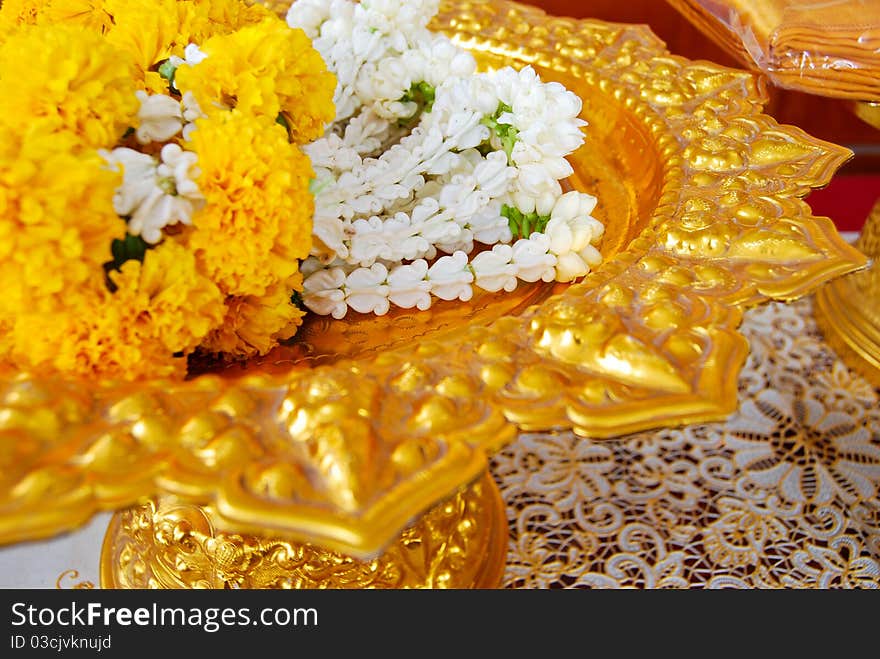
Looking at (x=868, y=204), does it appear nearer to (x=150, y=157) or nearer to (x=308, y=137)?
(x=308, y=137)

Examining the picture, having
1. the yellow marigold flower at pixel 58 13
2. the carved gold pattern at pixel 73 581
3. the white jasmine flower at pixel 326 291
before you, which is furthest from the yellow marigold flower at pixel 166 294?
the carved gold pattern at pixel 73 581

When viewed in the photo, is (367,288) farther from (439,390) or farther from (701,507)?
(701,507)

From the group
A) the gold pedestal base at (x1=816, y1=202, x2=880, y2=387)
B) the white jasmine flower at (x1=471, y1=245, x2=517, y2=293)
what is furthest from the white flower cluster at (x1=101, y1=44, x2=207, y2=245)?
the gold pedestal base at (x1=816, y1=202, x2=880, y2=387)

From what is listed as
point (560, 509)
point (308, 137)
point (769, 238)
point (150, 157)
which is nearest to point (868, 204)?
point (560, 509)

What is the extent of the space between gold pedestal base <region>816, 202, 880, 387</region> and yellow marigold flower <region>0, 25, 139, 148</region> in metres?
0.95

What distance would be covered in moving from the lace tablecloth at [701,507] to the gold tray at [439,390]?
29 centimetres

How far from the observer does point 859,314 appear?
43.8 inches

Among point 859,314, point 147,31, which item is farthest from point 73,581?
point 859,314

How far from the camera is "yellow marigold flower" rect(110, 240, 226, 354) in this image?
0.46 m

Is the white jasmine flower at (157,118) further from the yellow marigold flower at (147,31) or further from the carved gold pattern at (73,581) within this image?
the carved gold pattern at (73,581)

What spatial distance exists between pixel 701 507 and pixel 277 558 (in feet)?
1.42

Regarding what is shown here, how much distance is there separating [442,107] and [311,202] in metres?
0.18

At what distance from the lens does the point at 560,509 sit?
85 cm

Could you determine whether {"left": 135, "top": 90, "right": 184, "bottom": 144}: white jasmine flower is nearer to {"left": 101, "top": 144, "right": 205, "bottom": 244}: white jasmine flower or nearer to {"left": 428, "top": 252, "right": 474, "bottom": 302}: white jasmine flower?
{"left": 101, "top": 144, "right": 205, "bottom": 244}: white jasmine flower
